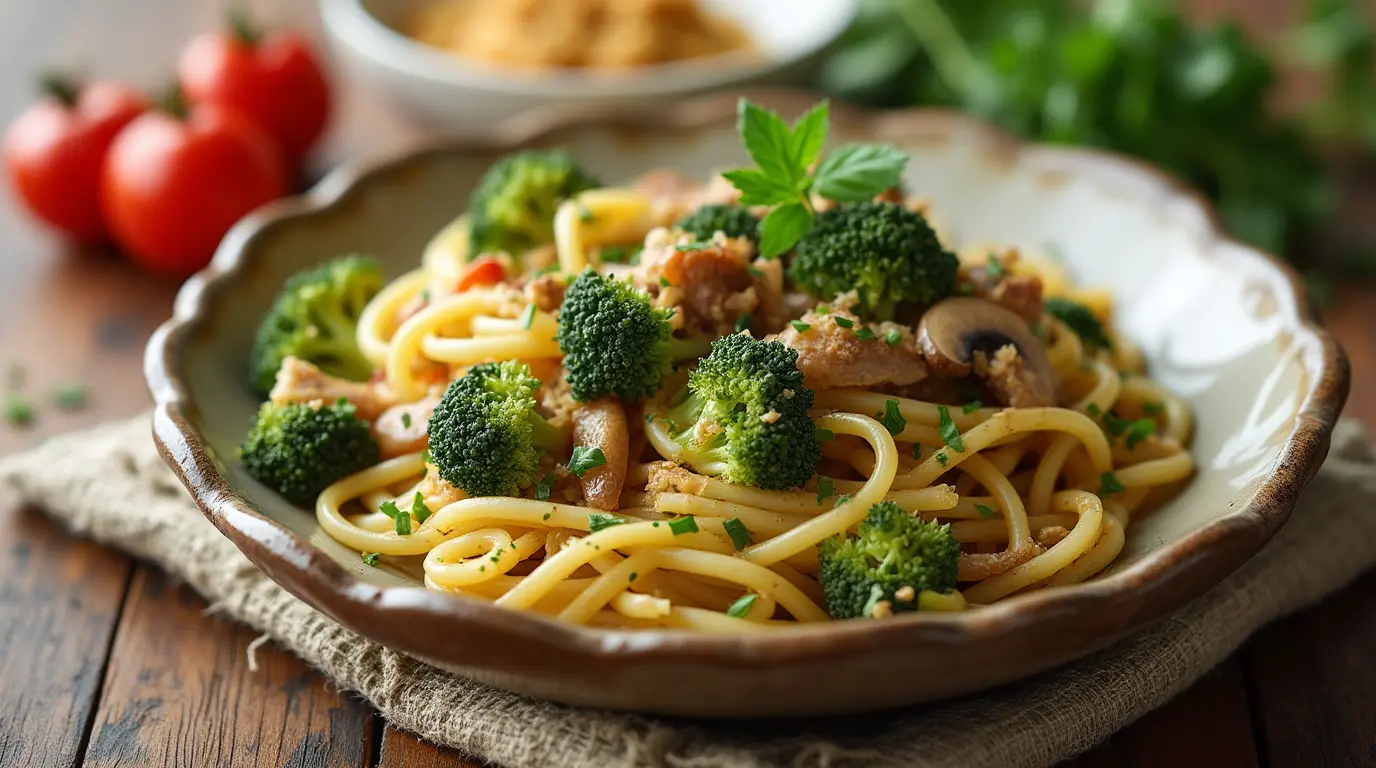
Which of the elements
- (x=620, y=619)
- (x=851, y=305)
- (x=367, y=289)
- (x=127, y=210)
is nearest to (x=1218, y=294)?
(x=851, y=305)

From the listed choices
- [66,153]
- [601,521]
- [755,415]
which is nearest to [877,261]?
[755,415]

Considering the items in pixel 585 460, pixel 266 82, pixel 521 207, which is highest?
pixel 521 207

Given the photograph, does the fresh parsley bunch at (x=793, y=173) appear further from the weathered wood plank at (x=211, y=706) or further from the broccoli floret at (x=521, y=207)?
the weathered wood plank at (x=211, y=706)

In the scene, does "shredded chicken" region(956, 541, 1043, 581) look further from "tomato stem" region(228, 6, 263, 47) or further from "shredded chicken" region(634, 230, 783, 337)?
"tomato stem" region(228, 6, 263, 47)

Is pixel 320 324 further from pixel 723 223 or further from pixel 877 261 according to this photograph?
pixel 877 261

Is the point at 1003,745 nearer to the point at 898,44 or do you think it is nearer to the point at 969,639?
the point at 969,639

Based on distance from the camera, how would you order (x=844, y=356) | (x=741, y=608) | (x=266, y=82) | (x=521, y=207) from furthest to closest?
(x=266, y=82) → (x=521, y=207) → (x=844, y=356) → (x=741, y=608)

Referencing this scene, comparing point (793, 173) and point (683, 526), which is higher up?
point (793, 173)
